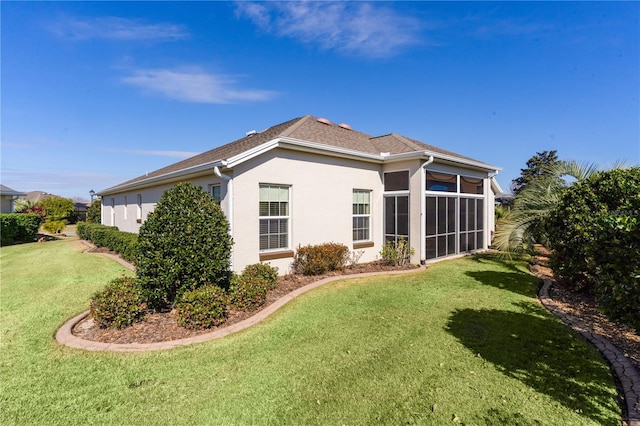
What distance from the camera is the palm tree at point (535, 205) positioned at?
9.14 metres

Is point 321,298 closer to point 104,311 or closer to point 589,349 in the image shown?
point 104,311

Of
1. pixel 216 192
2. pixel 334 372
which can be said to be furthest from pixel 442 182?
pixel 334 372

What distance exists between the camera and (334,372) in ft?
13.1

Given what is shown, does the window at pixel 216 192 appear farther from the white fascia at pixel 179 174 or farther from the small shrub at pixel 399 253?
the small shrub at pixel 399 253

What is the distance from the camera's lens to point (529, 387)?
3.60 metres

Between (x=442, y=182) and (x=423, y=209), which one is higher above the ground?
(x=442, y=182)

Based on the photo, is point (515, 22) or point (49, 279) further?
point (515, 22)

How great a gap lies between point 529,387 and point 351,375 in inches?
84.9

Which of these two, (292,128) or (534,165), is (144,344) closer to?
(292,128)

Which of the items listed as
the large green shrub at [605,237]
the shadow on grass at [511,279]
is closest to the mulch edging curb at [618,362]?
the large green shrub at [605,237]

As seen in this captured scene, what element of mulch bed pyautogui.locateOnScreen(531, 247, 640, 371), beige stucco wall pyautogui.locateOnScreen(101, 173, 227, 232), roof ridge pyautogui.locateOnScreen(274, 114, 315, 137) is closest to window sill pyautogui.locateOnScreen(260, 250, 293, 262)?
beige stucco wall pyautogui.locateOnScreen(101, 173, 227, 232)

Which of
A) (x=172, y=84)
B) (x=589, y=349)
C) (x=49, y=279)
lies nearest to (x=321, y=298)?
(x=589, y=349)

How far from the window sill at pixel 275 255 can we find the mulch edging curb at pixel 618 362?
22.0 feet

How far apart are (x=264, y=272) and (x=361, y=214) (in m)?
4.89
